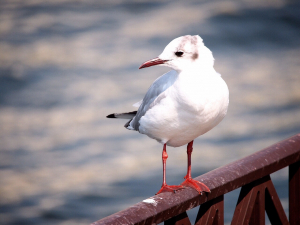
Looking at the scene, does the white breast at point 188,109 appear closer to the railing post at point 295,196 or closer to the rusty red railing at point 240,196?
the rusty red railing at point 240,196

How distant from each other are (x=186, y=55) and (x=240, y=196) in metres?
0.77

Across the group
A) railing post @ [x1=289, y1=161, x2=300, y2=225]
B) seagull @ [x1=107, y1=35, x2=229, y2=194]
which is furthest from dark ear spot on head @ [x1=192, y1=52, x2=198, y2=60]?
railing post @ [x1=289, y1=161, x2=300, y2=225]

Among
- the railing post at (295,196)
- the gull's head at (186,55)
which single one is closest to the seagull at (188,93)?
the gull's head at (186,55)

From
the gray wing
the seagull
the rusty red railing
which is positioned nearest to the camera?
the rusty red railing

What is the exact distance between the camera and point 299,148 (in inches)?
110

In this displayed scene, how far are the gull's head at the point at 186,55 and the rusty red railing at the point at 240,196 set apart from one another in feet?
1.84

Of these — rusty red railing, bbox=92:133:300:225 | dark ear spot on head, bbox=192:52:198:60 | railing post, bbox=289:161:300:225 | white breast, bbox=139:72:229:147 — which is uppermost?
dark ear spot on head, bbox=192:52:198:60

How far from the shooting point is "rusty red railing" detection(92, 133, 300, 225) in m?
2.39

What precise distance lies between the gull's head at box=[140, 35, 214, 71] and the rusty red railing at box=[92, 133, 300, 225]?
1.84 ft

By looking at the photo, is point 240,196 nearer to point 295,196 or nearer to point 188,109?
point 295,196

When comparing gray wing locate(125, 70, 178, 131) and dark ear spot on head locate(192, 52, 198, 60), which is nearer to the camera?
dark ear spot on head locate(192, 52, 198, 60)

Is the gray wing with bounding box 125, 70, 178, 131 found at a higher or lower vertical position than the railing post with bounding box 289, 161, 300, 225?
higher

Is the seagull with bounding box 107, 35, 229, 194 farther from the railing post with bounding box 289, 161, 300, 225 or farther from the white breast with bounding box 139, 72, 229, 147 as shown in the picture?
the railing post with bounding box 289, 161, 300, 225

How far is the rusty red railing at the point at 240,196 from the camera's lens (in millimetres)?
2389
